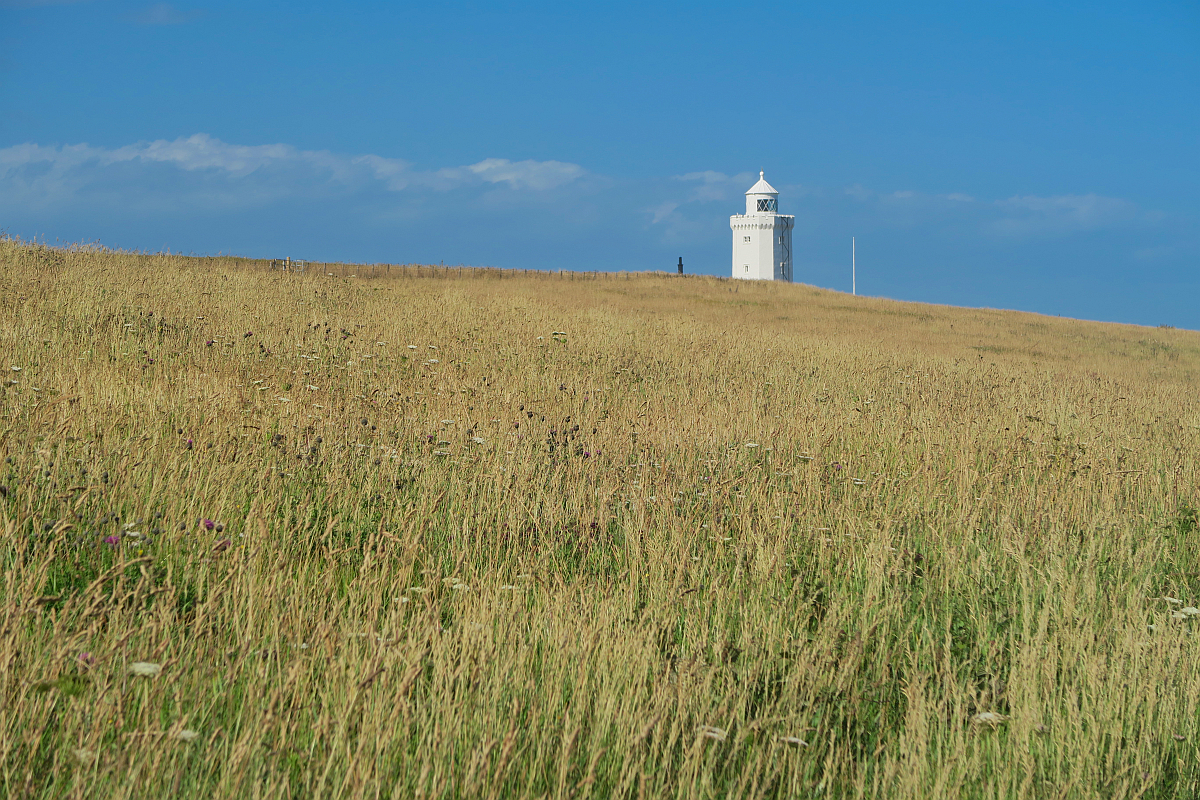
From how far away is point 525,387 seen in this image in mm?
8930

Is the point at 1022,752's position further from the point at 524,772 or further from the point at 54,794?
the point at 54,794

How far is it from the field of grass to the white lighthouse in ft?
194

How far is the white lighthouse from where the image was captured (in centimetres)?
6681

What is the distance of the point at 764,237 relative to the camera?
219ft

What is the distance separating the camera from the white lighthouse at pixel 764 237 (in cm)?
6681

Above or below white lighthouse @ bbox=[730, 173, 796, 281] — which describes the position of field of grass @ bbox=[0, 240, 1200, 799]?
below

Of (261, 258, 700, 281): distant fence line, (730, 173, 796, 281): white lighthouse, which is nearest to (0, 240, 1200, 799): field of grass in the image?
(261, 258, 700, 281): distant fence line

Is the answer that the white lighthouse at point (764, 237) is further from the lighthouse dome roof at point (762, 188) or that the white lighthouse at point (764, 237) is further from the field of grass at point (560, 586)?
the field of grass at point (560, 586)

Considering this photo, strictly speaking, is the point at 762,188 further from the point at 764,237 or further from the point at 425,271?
the point at 425,271

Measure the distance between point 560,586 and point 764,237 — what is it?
2621 inches

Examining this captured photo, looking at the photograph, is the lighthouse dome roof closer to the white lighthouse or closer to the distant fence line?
the white lighthouse

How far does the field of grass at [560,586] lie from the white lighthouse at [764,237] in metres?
59.2

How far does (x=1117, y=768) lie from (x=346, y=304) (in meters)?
14.6

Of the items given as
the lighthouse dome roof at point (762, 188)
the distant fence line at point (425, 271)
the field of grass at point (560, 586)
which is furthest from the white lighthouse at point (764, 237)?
the field of grass at point (560, 586)
